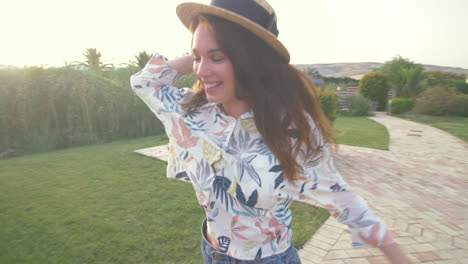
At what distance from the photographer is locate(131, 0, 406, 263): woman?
3.18 feet

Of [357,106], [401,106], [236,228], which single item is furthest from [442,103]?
[236,228]

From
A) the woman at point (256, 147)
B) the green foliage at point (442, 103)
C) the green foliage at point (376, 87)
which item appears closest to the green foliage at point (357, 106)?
the green foliage at point (442, 103)

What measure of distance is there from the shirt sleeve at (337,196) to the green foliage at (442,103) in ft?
56.3

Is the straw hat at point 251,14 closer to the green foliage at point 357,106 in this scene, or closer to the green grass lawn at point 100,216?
the green grass lawn at point 100,216

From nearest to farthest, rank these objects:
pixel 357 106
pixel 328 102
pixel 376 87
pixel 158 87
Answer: pixel 158 87 < pixel 328 102 < pixel 357 106 < pixel 376 87

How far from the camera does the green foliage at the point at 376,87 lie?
60.7 ft

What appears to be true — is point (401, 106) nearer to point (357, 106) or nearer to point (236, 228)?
point (357, 106)

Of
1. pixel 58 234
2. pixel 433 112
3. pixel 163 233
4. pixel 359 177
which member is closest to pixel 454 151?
pixel 359 177

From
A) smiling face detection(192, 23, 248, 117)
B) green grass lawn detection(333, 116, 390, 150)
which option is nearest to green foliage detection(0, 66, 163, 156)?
green grass lawn detection(333, 116, 390, 150)

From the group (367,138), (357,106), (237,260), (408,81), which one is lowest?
(367,138)

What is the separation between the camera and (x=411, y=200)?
398 centimetres

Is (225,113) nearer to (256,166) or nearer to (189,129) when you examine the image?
(189,129)

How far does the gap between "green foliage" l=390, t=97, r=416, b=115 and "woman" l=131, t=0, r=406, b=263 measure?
59.6 feet

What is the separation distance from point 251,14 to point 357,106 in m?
16.3
